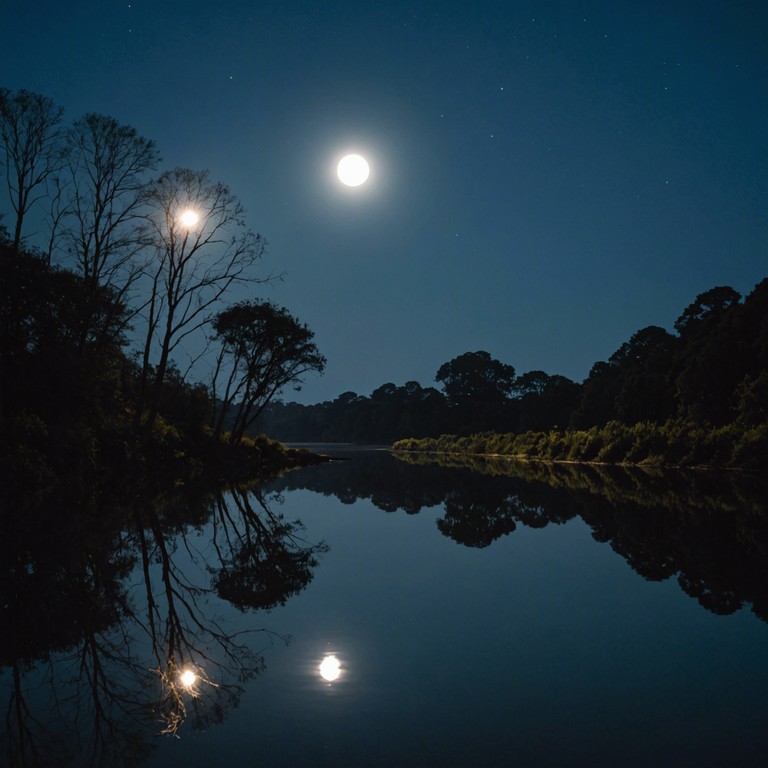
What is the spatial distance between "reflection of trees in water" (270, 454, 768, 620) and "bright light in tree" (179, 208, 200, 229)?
42.9 ft

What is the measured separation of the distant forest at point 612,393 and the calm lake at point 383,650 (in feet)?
86.1

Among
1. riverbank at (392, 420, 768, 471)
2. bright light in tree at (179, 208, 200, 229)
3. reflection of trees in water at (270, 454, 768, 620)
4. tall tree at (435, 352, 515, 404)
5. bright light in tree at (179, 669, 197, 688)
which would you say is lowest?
bright light in tree at (179, 669, 197, 688)

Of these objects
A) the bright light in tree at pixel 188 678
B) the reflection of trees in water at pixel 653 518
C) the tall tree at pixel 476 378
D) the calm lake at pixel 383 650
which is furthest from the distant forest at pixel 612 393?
the bright light in tree at pixel 188 678

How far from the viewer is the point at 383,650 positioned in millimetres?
4383

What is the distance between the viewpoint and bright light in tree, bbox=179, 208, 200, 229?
28312 millimetres

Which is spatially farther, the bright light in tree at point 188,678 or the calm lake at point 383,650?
the bright light in tree at point 188,678

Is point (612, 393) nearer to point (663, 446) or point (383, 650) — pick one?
point (663, 446)

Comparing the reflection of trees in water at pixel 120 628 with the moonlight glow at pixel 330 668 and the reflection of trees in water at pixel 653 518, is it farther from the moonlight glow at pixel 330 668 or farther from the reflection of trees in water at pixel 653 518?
the reflection of trees in water at pixel 653 518

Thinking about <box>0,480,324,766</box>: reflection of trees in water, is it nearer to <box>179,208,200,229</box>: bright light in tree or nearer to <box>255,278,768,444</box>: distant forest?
<box>179,208,200,229</box>: bright light in tree

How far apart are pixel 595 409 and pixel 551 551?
207 ft

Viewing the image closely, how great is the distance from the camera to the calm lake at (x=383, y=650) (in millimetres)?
2963

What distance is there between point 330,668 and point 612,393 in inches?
2684

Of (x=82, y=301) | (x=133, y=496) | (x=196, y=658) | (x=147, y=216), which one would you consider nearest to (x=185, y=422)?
(x=147, y=216)

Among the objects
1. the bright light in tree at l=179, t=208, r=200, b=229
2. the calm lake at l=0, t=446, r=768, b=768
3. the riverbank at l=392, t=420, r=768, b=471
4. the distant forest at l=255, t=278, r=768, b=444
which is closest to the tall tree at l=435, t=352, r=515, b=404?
the distant forest at l=255, t=278, r=768, b=444
